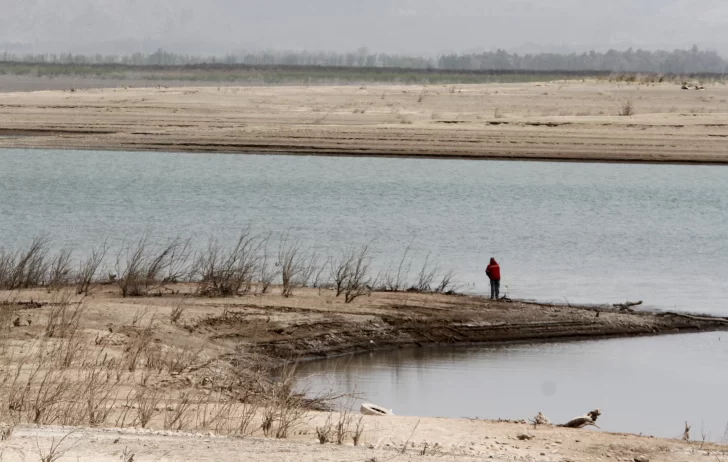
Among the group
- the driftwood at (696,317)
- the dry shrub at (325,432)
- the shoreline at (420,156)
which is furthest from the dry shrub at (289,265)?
the shoreline at (420,156)

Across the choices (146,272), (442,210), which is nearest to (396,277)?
(146,272)

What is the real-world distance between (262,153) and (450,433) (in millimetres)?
28762

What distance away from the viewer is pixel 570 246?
23891mm

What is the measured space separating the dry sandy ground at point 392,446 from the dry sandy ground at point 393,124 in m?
27.7

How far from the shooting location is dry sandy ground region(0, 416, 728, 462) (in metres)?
8.30

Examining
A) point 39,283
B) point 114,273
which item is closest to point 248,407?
point 39,283

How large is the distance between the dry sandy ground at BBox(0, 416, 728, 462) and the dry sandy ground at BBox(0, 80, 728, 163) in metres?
27.7

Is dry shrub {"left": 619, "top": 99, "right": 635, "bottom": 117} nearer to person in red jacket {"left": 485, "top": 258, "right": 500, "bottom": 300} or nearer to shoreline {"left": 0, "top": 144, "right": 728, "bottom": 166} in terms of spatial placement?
shoreline {"left": 0, "top": 144, "right": 728, "bottom": 166}

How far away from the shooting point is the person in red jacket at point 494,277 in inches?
686

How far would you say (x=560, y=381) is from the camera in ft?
47.2

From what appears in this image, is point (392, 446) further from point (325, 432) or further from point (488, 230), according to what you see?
point (488, 230)

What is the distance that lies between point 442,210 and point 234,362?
15.5m

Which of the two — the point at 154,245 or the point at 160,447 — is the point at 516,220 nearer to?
the point at 154,245

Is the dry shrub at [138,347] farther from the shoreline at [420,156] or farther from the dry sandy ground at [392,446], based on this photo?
the shoreline at [420,156]
